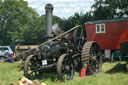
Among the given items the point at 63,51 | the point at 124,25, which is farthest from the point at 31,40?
the point at 63,51

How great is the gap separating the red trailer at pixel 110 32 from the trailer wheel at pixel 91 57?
626 centimetres

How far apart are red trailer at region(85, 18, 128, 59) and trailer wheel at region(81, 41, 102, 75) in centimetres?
626

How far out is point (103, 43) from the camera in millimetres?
15797

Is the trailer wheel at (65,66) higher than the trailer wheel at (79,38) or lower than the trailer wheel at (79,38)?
lower

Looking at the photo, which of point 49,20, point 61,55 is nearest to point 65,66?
point 61,55

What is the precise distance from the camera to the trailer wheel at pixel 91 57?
8125mm

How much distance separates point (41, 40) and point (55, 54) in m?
19.7

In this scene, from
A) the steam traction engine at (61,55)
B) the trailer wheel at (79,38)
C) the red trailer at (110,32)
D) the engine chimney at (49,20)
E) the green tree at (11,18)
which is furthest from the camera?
the green tree at (11,18)

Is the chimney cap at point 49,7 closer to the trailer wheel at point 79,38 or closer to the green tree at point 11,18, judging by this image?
the trailer wheel at point 79,38

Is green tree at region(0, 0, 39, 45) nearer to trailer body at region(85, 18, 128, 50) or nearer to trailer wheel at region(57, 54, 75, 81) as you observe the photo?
trailer body at region(85, 18, 128, 50)

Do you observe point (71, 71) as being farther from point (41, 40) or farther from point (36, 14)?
point (36, 14)

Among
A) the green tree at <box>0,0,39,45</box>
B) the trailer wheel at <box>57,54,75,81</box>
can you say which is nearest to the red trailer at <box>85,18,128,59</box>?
the trailer wheel at <box>57,54,75,81</box>

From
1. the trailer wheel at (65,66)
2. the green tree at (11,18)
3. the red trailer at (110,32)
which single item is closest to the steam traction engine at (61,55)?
the trailer wheel at (65,66)

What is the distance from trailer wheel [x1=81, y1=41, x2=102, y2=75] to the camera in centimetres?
812
